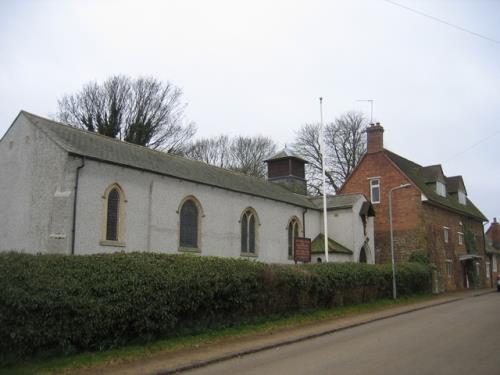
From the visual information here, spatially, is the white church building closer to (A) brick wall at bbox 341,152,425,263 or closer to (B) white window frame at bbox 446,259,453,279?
(A) brick wall at bbox 341,152,425,263

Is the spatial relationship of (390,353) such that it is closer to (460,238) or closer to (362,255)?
(362,255)

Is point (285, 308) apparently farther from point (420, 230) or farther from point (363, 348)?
point (420, 230)

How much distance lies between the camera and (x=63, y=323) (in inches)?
408

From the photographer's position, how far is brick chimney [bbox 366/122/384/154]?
3831 centimetres

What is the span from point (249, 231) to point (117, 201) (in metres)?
9.23

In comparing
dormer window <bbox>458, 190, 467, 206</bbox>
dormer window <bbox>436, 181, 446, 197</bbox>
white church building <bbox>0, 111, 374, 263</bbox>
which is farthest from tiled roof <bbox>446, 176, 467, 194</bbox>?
white church building <bbox>0, 111, 374, 263</bbox>

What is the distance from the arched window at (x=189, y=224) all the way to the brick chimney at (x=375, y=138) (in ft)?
63.6

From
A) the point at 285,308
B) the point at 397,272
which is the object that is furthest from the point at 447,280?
the point at 285,308

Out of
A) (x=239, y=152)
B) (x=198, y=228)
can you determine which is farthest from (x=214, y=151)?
(x=198, y=228)

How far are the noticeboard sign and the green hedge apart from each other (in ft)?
18.7

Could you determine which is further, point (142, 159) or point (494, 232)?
point (494, 232)

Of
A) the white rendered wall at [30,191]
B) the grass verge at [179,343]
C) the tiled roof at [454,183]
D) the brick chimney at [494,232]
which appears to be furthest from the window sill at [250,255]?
the brick chimney at [494,232]

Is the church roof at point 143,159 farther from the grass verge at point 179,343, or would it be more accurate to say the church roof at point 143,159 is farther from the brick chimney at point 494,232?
the brick chimney at point 494,232

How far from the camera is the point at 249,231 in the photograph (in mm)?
27500
